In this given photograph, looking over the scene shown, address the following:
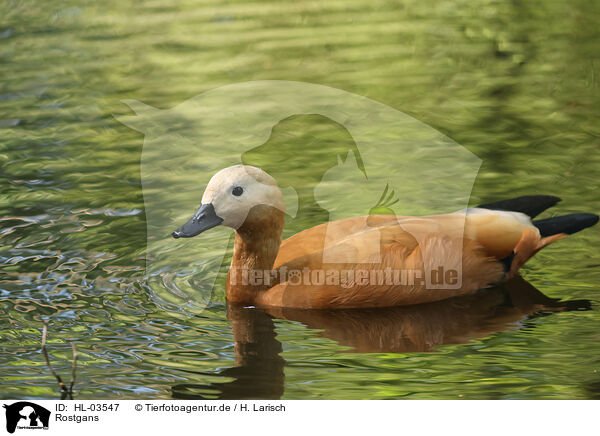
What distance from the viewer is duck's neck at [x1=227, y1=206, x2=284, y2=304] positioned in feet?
22.9

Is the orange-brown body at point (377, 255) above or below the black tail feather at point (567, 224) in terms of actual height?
below

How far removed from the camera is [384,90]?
12.1 meters

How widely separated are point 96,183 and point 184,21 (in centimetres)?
692

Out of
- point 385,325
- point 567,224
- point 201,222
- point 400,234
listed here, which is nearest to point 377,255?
point 400,234

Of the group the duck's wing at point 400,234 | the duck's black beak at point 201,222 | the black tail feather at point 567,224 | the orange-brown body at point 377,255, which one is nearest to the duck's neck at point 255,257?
the orange-brown body at point 377,255

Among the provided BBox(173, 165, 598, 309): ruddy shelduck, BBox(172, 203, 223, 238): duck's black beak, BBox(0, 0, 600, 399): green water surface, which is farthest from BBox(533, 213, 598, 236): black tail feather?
BBox(172, 203, 223, 238): duck's black beak

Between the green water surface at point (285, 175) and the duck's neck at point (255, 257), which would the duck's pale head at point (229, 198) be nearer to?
the duck's neck at point (255, 257)

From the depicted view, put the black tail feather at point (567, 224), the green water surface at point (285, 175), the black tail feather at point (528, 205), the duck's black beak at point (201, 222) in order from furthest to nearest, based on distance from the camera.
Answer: the black tail feather at point (528, 205) → the black tail feather at point (567, 224) → the duck's black beak at point (201, 222) → the green water surface at point (285, 175)

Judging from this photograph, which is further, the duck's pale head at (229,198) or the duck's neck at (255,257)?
the duck's neck at (255,257)

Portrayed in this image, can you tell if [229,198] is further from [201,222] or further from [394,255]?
[394,255]

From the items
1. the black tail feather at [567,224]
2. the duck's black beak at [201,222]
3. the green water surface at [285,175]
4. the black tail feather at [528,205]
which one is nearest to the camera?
the green water surface at [285,175]

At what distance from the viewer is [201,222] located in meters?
6.67

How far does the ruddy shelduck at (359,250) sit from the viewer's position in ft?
22.3

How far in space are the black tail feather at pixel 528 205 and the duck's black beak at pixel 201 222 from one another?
7.41 feet
